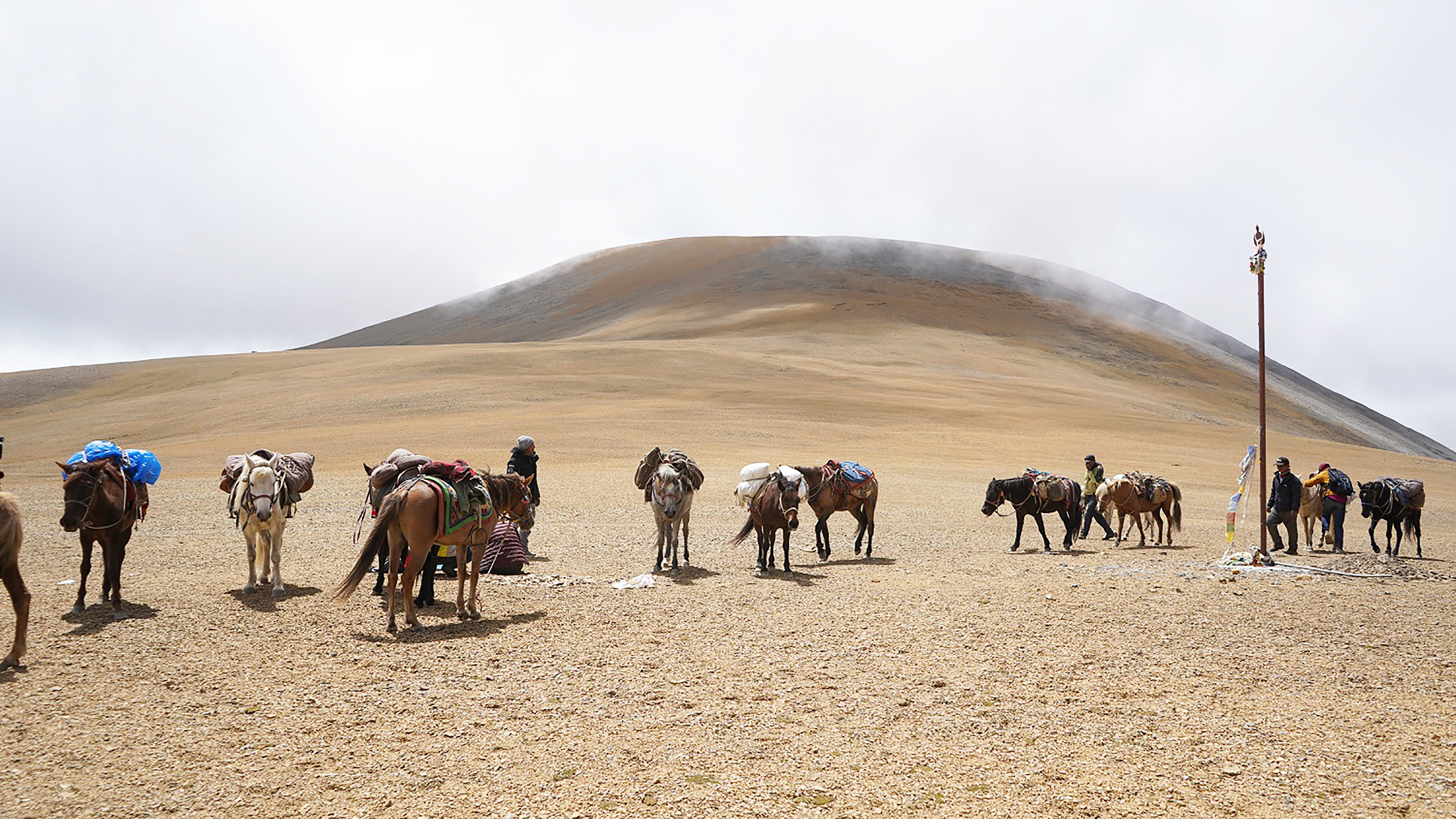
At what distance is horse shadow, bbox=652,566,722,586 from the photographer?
534 inches

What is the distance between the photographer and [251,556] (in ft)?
38.1

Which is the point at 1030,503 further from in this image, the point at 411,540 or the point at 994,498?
the point at 411,540

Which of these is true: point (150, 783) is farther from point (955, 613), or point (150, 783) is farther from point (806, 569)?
point (806, 569)

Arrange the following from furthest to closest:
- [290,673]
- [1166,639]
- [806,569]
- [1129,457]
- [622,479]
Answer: [1129,457] < [622,479] < [806,569] < [1166,639] < [290,673]

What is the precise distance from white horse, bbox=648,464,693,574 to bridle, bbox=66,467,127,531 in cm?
743

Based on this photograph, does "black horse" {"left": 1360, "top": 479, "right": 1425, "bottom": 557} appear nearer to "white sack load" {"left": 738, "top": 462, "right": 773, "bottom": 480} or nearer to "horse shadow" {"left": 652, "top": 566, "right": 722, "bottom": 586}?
"white sack load" {"left": 738, "top": 462, "right": 773, "bottom": 480}

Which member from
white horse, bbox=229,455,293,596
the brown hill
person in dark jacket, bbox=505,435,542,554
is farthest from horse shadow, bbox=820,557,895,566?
the brown hill

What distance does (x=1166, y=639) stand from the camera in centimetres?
955

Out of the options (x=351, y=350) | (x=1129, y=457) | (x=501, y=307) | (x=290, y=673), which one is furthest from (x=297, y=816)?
(x=501, y=307)

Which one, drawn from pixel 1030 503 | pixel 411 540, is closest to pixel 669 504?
pixel 411 540

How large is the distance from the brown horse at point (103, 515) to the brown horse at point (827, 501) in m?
10.7

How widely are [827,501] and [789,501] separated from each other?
259 cm

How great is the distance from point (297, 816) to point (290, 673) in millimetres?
3141

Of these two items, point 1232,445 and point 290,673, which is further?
point 1232,445
